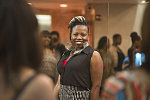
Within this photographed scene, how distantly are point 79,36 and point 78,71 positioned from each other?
0.50 metres

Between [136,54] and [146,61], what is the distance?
164 inches

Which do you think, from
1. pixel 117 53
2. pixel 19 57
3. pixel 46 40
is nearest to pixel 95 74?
pixel 19 57

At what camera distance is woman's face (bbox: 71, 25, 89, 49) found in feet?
11.4

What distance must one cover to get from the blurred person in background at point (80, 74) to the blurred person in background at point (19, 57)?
1766 millimetres

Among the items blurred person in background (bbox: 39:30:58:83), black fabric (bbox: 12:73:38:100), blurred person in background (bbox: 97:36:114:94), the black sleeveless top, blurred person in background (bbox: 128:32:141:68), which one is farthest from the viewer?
blurred person in background (bbox: 128:32:141:68)

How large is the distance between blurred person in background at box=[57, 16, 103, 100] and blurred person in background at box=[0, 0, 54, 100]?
5.79 feet

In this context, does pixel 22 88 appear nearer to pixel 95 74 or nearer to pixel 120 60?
pixel 95 74

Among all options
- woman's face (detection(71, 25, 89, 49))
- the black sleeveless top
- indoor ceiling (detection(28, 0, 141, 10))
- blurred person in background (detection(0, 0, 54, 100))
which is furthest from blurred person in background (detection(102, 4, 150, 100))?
indoor ceiling (detection(28, 0, 141, 10))

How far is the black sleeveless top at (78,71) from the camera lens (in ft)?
10.5

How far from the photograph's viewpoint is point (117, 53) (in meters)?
5.97

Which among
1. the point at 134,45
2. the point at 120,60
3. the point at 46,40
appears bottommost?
the point at 120,60

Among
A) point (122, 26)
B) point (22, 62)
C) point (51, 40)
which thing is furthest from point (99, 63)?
point (122, 26)

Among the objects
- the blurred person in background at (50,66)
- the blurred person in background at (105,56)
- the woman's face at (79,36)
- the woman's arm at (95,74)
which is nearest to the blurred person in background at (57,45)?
the blurred person in background at (50,66)

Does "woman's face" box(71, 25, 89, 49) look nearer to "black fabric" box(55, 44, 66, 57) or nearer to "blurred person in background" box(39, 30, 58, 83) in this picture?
"blurred person in background" box(39, 30, 58, 83)
